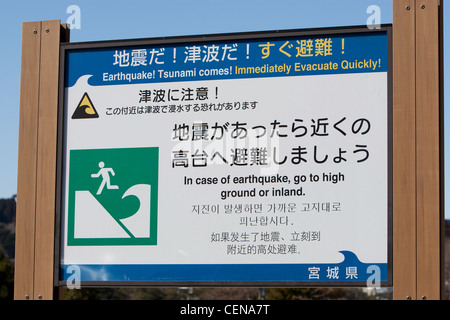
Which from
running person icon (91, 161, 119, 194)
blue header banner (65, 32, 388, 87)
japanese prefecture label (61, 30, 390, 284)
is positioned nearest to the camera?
japanese prefecture label (61, 30, 390, 284)

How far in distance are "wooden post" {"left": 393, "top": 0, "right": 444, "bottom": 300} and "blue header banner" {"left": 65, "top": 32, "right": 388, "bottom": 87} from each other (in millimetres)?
210

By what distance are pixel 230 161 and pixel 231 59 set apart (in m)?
0.83

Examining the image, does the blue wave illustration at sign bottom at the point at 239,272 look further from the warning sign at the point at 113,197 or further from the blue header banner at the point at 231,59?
the blue header banner at the point at 231,59

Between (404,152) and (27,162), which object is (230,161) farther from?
(27,162)

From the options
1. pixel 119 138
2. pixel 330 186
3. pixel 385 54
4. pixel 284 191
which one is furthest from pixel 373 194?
pixel 119 138

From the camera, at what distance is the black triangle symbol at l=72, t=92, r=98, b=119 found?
5.79 m

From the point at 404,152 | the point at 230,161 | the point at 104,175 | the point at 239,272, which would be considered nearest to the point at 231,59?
the point at 230,161

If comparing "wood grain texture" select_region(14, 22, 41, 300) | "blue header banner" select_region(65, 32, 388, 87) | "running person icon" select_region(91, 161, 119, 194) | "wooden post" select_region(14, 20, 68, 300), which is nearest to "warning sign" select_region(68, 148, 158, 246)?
"running person icon" select_region(91, 161, 119, 194)

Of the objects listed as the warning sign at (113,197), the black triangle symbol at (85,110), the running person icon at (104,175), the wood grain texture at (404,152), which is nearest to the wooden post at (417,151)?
the wood grain texture at (404,152)

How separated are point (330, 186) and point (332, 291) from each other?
163 ft

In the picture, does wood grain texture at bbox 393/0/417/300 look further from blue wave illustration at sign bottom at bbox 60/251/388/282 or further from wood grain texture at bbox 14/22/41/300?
wood grain texture at bbox 14/22/41/300

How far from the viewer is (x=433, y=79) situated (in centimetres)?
513

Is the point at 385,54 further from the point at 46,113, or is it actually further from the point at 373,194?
the point at 46,113
